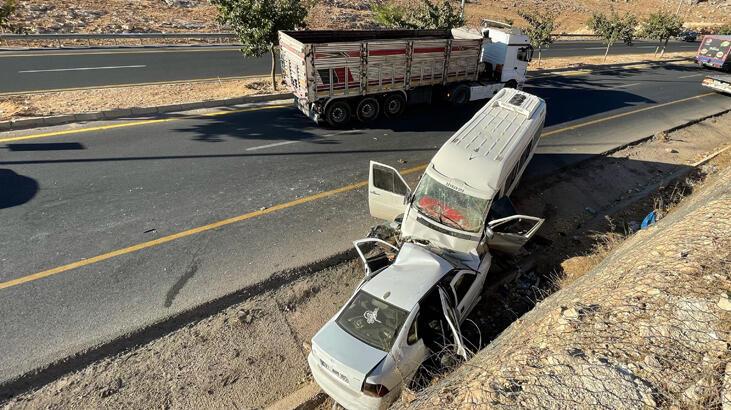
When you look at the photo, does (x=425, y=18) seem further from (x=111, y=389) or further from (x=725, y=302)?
(x=111, y=389)

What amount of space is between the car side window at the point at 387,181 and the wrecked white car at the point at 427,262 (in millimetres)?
21

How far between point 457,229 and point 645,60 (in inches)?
1423

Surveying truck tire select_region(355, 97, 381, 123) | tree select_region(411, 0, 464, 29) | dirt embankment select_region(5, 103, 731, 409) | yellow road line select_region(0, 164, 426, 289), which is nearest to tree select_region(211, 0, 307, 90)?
truck tire select_region(355, 97, 381, 123)

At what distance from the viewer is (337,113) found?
47.0 ft

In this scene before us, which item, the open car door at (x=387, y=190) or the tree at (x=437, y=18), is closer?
the open car door at (x=387, y=190)

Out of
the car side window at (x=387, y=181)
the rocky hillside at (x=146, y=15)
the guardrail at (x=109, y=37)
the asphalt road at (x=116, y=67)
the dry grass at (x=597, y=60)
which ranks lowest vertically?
the car side window at (x=387, y=181)

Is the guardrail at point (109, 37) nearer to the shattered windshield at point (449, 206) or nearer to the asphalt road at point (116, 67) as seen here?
the asphalt road at point (116, 67)

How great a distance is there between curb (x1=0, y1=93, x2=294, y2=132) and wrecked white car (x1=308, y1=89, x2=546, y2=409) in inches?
399

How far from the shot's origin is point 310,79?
42.5 feet

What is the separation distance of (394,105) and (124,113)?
976 cm

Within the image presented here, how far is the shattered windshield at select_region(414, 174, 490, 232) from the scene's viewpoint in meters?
7.29

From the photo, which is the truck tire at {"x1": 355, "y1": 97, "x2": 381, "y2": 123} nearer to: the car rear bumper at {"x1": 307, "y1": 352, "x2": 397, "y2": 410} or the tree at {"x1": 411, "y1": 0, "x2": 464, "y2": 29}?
the tree at {"x1": 411, "y1": 0, "x2": 464, "y2": 29}

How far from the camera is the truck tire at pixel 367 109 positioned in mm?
14664

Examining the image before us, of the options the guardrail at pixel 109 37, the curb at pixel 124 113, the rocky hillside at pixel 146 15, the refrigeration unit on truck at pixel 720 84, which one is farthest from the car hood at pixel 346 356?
the refrigeration unit on truck at pixel 720 84
